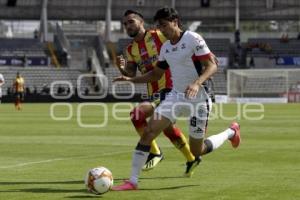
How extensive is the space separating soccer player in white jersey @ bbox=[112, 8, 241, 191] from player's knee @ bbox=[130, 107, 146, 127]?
939 millimetres

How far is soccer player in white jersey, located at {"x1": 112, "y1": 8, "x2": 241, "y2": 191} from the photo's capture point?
33.4 feet

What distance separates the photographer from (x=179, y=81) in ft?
35.4

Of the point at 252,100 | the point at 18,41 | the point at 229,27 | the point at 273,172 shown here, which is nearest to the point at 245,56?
the point at 252,100

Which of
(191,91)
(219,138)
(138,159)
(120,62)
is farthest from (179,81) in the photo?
(219,138)

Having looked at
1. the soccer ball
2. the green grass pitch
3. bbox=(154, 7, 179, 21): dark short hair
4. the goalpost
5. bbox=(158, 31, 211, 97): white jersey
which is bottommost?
the goalpost

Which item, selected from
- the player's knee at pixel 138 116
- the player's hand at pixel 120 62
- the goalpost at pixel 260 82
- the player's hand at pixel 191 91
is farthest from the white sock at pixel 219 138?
the goalpost at pixel 260 82

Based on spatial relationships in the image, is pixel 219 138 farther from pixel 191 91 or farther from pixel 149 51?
pixel 191 91

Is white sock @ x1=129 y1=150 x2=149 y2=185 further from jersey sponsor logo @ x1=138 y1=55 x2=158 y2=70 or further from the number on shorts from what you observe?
jersey sponsor logo @ x1=138 y1=55 x2=158 y2=70

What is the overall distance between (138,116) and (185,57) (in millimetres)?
1968

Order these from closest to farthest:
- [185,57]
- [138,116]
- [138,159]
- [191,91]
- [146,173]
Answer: [191,91], [138,159], [185,57], [138,116], [146,173]

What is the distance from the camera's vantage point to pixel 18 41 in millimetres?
73188

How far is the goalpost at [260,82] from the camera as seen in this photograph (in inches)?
2451

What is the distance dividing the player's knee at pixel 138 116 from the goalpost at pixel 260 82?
49494 millimetres

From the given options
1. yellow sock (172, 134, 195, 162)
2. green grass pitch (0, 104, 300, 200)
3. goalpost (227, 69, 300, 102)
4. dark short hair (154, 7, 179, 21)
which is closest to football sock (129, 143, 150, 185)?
green grass pitch (0, 104, 300, 200)
